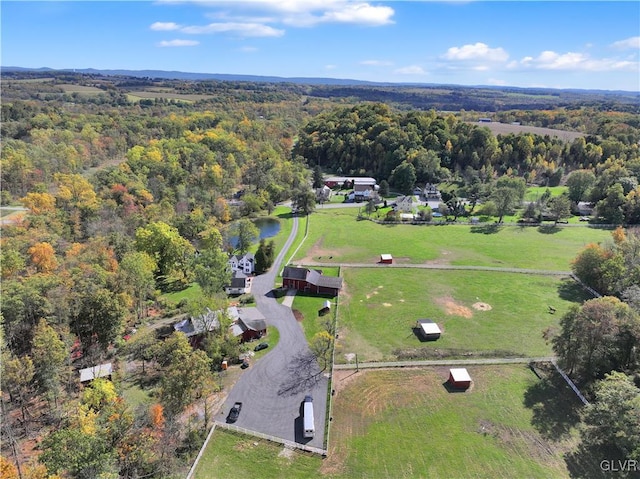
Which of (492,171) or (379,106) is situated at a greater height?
(379,106)

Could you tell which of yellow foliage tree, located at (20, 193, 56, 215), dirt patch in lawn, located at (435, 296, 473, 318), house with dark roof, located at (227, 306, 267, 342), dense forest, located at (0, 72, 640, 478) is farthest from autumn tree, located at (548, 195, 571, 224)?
yellow foliage tree, located at (20, 193, 56, 215)

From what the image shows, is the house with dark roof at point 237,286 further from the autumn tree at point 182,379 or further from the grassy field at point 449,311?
the autumn tree at point 182,379

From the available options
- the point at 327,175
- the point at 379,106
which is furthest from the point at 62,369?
the point at 379,106

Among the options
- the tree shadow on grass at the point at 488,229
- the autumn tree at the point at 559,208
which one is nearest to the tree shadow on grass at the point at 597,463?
the tree shadow on grass at the point at 488,229

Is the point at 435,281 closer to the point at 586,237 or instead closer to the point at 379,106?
the point at 586,237

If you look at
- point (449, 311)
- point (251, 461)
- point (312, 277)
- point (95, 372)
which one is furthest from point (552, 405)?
point (95, 372)

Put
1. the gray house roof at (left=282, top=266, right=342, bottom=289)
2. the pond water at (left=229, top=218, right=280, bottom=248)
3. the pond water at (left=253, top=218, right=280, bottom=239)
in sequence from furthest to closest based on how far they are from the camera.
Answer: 1. the pond water at (left=253, top=218, right=280, bottom=239)
2. the pond water at (left=229, top=218, right=280, bottom=248)
3. the gray house roof at (left=282, top=266, right=342, bottom=289)

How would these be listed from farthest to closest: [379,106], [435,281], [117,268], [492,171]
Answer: [379,106] → [492,171] → [435,281] → [117,268]

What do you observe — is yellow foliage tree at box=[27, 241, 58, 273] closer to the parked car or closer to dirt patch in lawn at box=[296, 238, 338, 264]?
the parked car
